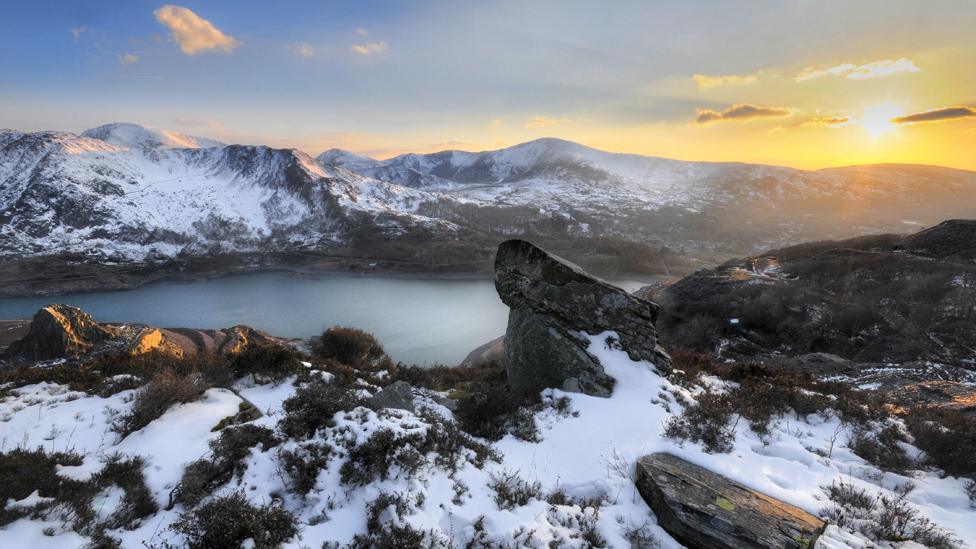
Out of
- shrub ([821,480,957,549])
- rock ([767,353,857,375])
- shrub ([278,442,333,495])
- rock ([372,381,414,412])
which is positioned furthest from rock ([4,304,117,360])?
rock ([767,353,857,375])

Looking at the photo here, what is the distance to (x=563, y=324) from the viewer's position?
14.4 m

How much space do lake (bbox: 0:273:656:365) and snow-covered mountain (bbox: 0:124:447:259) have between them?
45152 mm

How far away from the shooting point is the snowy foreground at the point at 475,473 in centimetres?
603

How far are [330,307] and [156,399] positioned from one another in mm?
67541

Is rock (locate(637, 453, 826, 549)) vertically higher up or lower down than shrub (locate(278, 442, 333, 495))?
lower down

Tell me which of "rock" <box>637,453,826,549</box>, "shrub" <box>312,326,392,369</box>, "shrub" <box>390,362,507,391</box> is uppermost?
"rock" <box>637,453,826,549</box>

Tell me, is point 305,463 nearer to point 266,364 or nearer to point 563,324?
point 266,364

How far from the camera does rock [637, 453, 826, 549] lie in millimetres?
5785

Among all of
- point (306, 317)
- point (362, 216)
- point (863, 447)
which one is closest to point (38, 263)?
point (362, 216)

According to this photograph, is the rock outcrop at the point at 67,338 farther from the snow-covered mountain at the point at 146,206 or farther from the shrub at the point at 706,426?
the snow-covered mountain at the point at 146,206

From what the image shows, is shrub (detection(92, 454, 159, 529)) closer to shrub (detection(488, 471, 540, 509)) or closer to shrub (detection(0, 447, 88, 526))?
shrub (detection(0, 447, 88, 526))

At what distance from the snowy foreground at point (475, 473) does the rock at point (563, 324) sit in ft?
7.93

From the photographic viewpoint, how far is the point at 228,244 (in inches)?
5684

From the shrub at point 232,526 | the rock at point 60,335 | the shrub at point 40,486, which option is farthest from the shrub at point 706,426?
the rock at point 60,335
